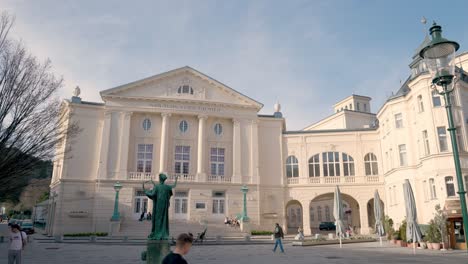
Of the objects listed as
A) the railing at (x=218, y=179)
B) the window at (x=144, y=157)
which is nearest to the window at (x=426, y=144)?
the railing at (x=218, y=179)

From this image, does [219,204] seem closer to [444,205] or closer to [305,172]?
[305,172]

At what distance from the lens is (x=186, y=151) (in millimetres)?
39875

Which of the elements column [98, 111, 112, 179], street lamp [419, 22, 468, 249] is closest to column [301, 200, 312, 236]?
column [98, 111, 112, 179]

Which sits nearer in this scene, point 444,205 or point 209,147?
point 444,205

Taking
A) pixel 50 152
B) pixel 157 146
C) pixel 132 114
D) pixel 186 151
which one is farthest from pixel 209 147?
pixel 50 152

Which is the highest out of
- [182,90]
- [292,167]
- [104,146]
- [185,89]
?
[185,89]

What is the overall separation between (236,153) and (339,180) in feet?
38.3

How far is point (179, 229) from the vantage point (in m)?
33.4

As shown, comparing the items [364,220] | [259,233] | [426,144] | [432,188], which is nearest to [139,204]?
[259,233]

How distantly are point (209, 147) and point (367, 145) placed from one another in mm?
17475

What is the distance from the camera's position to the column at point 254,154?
39562 mm

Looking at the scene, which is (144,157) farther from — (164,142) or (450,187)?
(450,187)

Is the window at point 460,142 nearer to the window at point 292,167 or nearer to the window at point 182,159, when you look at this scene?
the window at point 292,167

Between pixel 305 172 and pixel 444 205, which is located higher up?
pixel 305 172
